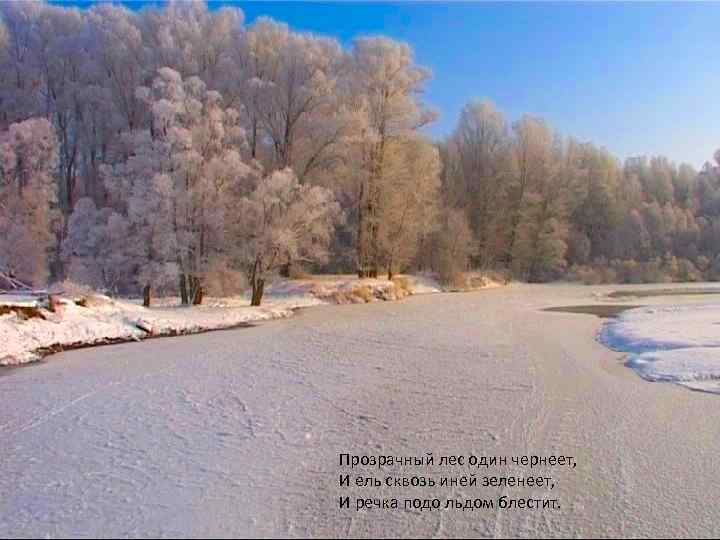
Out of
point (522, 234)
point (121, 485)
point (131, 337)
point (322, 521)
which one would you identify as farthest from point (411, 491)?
point (522, 234)

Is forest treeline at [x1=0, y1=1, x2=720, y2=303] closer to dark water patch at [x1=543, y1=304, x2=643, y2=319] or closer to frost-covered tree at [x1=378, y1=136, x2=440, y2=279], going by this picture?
frost-covered tree at [x1=378, y1=136, x2=440, y2=279]

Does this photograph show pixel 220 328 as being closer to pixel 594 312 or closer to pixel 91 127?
pixel 594 312

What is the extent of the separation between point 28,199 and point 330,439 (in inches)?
778

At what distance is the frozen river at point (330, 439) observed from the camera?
4.45 meters

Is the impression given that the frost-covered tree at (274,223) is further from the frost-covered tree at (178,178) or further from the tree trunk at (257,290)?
the frost-covered tree at (178,178)

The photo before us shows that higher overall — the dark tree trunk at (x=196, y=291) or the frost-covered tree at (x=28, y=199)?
the frost-covered tree at (x=28, y=199)

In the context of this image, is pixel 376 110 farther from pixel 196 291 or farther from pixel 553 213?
pixel 553 213

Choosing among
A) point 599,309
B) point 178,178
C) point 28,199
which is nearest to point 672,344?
point 599,309

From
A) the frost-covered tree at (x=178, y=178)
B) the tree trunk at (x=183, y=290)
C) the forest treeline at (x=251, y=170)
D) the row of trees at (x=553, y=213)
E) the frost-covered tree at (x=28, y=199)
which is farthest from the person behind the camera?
the row of trees at (x=553, y=213)

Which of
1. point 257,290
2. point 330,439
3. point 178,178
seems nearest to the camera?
point 330,439

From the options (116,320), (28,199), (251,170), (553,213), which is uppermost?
(553,213)

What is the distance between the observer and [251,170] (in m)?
19.7

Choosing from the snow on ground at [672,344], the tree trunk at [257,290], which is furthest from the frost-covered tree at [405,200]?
the snow on ground at [672,344]

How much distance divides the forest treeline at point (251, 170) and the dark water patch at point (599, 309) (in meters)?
9.43
